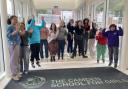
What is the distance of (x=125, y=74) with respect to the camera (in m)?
4.01

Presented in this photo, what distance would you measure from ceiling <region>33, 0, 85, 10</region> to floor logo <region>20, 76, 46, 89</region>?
280 centimetres

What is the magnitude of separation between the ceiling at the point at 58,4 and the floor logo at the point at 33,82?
2797 millimetres

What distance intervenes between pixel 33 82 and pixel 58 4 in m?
3.27

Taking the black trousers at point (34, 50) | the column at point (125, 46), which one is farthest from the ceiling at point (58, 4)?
the column at point (125, 46)

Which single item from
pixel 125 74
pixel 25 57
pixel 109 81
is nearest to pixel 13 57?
pixel 25 57

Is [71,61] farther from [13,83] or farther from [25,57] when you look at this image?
[13,83]

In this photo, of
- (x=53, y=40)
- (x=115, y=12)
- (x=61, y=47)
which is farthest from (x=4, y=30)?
(x=115, y=12)

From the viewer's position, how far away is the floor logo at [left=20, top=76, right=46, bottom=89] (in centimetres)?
328

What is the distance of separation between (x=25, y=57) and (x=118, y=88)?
2.28 m

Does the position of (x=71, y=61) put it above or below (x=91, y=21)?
below

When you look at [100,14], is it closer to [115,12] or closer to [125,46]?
[115,12]

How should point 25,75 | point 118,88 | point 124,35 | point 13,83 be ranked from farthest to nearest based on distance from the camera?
point 124,35 < point 25,75 < point 13,83 < point 118,88

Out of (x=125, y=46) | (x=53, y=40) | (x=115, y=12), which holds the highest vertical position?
(x=115, y=12)

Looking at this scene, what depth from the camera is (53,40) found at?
17.5ft
